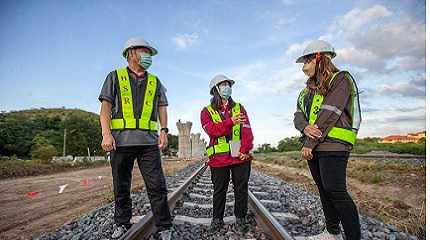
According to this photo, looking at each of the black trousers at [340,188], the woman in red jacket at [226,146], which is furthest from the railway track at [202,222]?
the black trousers at [340,188]

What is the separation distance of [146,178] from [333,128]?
1.83 meters

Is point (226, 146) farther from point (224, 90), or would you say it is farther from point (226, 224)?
point (226, 224)

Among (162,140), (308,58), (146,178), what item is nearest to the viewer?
(308,58)

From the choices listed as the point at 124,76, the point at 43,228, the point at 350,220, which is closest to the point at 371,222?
the point at 350,220

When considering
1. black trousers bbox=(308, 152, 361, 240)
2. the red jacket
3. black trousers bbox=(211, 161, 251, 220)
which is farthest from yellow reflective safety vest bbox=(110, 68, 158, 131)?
black trousers bbox=(308, 152, 361, 240)

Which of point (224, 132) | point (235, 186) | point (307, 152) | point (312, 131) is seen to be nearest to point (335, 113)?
point (312, 131)

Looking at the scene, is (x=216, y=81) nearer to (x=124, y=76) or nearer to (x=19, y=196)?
(x=124, y=76)

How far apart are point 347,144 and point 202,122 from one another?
5.46ft

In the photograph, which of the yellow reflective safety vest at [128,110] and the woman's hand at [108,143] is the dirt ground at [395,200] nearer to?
the yellow reflective safety vest at [128,110]

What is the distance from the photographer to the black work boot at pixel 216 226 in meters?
3.63

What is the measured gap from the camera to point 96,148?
167 ft

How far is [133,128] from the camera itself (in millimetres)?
3312

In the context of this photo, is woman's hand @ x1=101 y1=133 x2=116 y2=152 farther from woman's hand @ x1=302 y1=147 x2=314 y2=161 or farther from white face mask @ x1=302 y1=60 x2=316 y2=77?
white face mask @ x1=302 y1=60 x2=316 y2=77

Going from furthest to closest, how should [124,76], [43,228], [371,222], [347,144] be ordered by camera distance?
1. [43,228]
2. [371,222]
3. [124,76]
4. [347,144]
